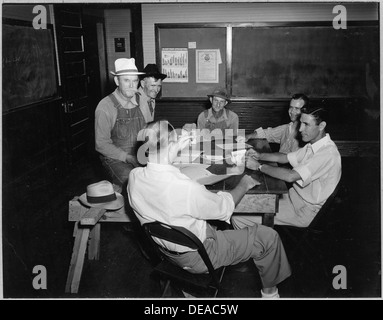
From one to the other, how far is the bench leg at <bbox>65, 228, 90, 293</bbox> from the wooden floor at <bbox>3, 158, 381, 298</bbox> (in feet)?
0.28

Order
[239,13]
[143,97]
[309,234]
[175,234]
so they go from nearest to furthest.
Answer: [175,234] → [309,234] → [143,97] → [239,13]

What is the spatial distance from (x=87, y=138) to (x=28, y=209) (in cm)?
242

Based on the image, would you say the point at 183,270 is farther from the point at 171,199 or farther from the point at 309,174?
the point at 309,174

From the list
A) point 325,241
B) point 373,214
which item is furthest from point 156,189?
point 373,214

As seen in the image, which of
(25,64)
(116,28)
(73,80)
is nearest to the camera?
(25,64)

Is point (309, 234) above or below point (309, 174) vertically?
below

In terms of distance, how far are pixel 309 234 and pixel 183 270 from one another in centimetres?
127

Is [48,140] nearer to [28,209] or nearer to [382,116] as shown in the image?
[28,209]

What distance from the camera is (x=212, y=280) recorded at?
2.21 m

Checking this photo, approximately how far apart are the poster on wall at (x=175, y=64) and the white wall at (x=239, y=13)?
356 mm

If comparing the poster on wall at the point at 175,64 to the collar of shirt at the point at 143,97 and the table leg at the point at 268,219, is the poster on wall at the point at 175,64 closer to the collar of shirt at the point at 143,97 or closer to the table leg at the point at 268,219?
the collar of shirt at the point at 143,97

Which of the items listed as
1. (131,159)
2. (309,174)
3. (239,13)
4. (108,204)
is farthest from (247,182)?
(239,13)

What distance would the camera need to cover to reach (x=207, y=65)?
5562 mm

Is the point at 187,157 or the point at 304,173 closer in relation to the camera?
the point at 304,173
